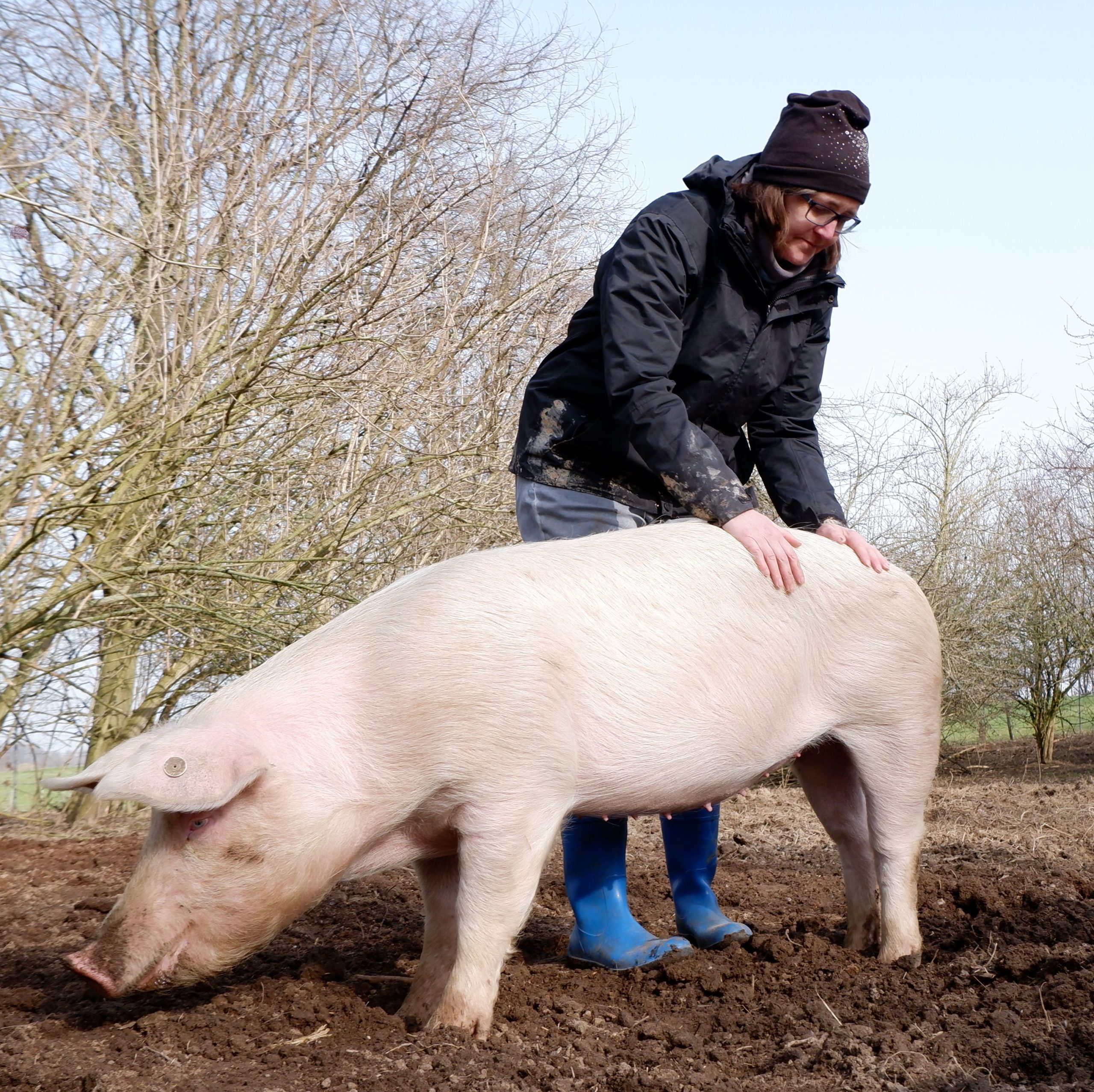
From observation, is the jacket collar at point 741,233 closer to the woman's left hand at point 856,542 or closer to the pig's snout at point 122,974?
the woman's left hand at point 856,542

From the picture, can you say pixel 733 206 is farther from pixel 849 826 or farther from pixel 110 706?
pixel 110 706

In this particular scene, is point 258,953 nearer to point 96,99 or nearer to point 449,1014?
point 449,1014

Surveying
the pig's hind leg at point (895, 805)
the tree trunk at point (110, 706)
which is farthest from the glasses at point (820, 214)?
the tree trunk at point (110, 706)

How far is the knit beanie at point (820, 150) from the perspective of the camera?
10.4 ft

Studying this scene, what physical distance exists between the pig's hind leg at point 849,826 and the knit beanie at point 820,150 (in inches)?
66.7

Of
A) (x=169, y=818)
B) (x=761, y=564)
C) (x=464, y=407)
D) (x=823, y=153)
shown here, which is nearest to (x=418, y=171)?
(x=464, y=407)

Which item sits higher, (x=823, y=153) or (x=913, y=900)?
(x=823, y=153)

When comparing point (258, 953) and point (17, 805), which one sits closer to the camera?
point (258, 953)

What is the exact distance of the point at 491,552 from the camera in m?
3.10

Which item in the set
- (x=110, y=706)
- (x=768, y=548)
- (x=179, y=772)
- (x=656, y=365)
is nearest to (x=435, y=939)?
(x=179, y=772)

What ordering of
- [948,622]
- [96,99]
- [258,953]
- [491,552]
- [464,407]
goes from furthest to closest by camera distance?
[948,622], [464,407], [96,99], [258,953], [491,552]

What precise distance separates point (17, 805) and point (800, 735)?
17.1 ft

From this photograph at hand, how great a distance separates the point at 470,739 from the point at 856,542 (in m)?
1.46

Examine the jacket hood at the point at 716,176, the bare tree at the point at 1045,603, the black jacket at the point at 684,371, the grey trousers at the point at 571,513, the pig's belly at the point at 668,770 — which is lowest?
the bare tree at the point at 1045,603
